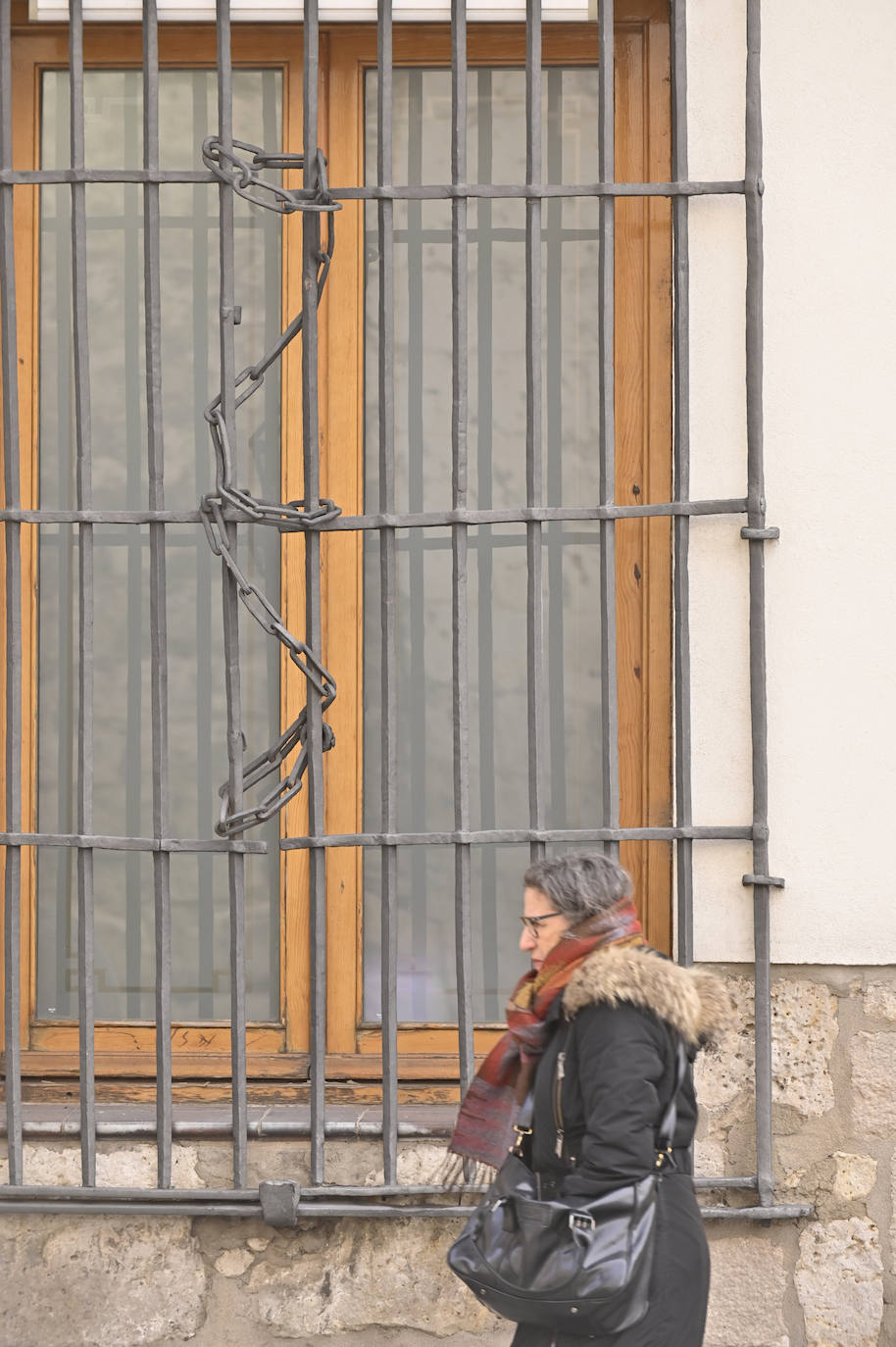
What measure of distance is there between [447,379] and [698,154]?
2.53 ft

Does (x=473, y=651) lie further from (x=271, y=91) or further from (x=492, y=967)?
(x=271, y=91)

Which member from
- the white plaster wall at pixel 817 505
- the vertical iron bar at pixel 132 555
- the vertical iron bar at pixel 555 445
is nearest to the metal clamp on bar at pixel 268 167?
the vertical iron bar at pixel 132 555

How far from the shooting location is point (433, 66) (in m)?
3.53

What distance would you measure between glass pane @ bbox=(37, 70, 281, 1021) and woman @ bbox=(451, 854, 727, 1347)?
4.08 feet

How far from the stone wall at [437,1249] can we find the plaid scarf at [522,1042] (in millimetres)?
707

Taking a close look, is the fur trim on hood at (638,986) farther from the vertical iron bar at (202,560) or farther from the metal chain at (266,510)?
the vertical iron bar at (202,560)

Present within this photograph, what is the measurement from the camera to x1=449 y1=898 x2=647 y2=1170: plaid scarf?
240 centimetres

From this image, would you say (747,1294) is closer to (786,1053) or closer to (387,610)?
(786,1053)

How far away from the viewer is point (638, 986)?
2297 millimetres

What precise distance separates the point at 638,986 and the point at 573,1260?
0.42 meters

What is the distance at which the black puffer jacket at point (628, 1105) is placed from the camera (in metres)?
2.24

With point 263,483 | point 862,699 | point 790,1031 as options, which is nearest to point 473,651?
point 263,483

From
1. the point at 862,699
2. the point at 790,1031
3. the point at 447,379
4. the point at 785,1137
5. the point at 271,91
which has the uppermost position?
the point at 271,91

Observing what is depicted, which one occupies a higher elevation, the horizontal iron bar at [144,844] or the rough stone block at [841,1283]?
the horizontal iron bar at [144,844]
